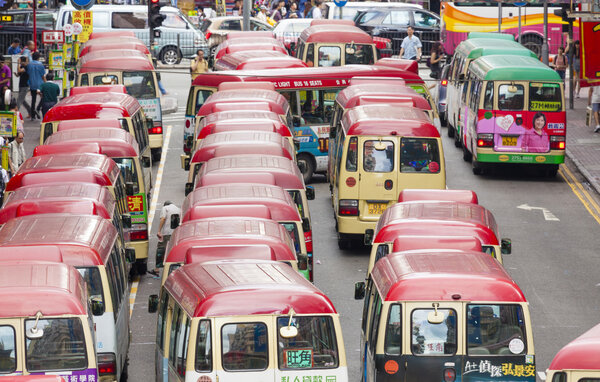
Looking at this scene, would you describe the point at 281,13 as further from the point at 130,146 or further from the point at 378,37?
the point at 130,146

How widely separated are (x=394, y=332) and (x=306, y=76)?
50.1 feet

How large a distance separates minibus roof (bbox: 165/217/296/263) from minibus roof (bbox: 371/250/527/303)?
1.63 m

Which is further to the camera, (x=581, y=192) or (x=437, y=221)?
(x=581, y=192)

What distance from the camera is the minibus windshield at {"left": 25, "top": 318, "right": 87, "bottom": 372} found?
11.4 meters

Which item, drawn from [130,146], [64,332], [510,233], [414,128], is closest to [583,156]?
[510,233]

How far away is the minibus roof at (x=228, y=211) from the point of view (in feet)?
50.3

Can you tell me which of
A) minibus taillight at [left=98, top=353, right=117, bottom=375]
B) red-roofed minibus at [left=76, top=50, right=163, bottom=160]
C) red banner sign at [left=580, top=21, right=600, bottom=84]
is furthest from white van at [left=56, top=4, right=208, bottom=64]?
minibus taillight at [left=98, top=353, right=117, bottom=375]

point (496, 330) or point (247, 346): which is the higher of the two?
point (247, 346)

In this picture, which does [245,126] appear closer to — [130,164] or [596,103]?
[130,164]

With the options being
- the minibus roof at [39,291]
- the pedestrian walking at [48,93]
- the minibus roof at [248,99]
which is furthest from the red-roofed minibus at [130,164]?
the pedestrian walking at [48,93]

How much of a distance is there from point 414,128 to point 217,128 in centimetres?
354

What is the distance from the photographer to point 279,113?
2383cm

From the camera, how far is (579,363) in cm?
948

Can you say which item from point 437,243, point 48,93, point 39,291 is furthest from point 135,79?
point 39,291
